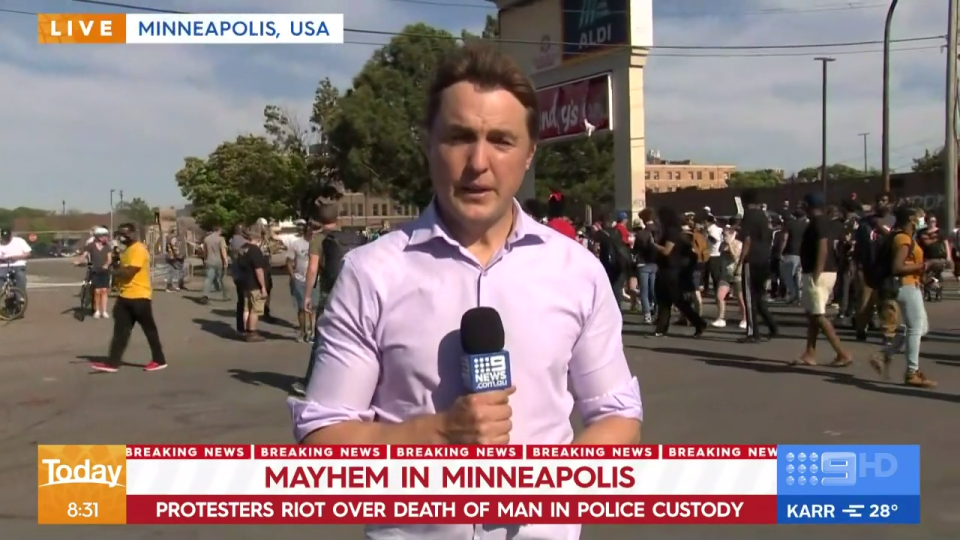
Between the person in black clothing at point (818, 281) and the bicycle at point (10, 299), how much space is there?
1378cm

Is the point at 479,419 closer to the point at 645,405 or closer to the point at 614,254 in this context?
the point at 645,405

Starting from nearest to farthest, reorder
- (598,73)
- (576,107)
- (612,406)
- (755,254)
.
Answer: (612,406) < (755,254) < (598,73) < (576,107)

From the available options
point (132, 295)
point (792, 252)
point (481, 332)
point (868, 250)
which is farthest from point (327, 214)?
point (792, 252)

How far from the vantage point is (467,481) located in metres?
2.07

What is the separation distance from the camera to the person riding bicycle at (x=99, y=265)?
17141 mm

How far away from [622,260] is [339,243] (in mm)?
7099

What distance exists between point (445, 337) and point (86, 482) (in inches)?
65.4

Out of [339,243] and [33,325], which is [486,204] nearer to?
[339,243]

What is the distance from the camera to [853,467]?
10.0ft

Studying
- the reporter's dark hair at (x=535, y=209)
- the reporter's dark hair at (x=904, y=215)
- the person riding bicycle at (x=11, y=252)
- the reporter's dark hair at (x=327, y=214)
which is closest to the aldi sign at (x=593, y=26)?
the reporter's dark hair at (x=535, y=209)

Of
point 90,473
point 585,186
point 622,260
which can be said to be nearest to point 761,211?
point 622,260

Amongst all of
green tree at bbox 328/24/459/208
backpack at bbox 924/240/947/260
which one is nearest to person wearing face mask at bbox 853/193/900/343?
backpack at bbox 924/240/947/260

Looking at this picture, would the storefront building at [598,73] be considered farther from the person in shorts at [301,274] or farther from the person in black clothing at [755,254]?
the person in black clothing at [755,254]

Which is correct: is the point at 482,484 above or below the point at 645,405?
above
